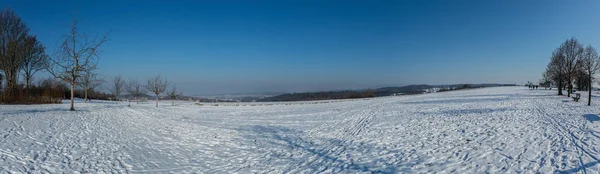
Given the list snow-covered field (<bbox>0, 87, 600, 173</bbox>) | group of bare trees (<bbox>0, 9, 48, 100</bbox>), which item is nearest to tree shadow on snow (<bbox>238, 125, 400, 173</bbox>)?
snow-covered field (<bbox>0, 87, 600, 173</bbox>)

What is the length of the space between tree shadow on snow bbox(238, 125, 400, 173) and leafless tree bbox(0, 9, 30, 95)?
32344 mm

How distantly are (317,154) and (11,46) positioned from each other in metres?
37.4

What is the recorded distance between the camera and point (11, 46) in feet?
88.6

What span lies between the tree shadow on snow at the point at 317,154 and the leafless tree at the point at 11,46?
32.3 meters

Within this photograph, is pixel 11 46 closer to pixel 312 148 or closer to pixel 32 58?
pixel 32 58

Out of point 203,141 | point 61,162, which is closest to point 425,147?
point 203,141

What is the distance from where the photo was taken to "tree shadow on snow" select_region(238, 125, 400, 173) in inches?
306

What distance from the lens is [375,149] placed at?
Answer: 31.2 feet

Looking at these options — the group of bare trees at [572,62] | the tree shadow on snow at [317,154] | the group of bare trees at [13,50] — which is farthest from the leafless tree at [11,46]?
the group of bare trees at [572,62]

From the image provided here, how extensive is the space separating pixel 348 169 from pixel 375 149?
2.41 meters

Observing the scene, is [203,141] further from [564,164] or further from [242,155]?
[564,164]

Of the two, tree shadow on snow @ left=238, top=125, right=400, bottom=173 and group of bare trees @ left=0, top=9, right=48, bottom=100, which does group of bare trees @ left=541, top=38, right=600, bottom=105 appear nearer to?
tree shadow on snow @ left=238, top=125, right=400, bottom=173

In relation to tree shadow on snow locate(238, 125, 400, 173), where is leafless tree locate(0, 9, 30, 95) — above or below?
above

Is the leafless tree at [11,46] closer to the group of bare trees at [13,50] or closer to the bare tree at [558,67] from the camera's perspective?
the group of bare trees at [13,50]
